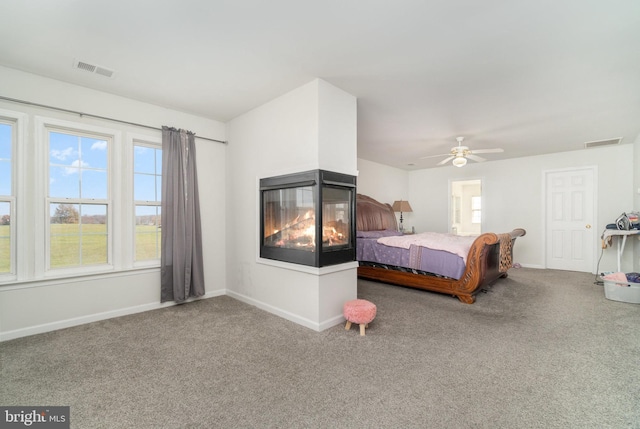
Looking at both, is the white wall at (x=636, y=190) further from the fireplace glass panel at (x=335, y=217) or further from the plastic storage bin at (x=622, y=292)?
the fireplace glass panel at (x=335, y=217)

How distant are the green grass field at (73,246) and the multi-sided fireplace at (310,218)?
69.0 inches

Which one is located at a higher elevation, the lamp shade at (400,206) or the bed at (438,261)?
the lamp shade at (400,206)

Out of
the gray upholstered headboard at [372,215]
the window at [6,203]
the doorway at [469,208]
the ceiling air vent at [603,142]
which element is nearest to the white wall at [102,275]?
the window at [6,203]

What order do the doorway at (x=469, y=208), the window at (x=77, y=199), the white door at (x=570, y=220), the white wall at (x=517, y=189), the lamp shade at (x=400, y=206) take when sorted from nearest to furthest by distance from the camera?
the window at (x=77, y=199)
the white wall at (x=517, y=189)
the white door at (x=570, y=220)
the lamp shade at (x=400, y=206)
the doorway at (x=469, y=208)

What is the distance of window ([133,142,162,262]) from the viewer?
11.4 ft

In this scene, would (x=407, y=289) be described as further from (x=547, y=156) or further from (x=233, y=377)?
(x=547, y=156)

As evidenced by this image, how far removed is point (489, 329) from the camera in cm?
281

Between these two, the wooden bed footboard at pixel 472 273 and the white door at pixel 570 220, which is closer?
the wooden bed footboard at pixel 472 273

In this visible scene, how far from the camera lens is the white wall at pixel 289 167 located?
2.86 m

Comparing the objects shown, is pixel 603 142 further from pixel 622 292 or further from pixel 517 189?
pixel 622 292

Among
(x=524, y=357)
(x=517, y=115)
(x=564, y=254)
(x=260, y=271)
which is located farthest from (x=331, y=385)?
(x=564, y=254)

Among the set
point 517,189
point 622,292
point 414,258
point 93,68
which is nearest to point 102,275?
point 93,68

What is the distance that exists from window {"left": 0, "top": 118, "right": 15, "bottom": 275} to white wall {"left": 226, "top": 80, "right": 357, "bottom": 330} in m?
2.19

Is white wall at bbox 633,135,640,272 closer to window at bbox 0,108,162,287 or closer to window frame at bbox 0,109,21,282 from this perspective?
window at bbox 0,108,162,287
